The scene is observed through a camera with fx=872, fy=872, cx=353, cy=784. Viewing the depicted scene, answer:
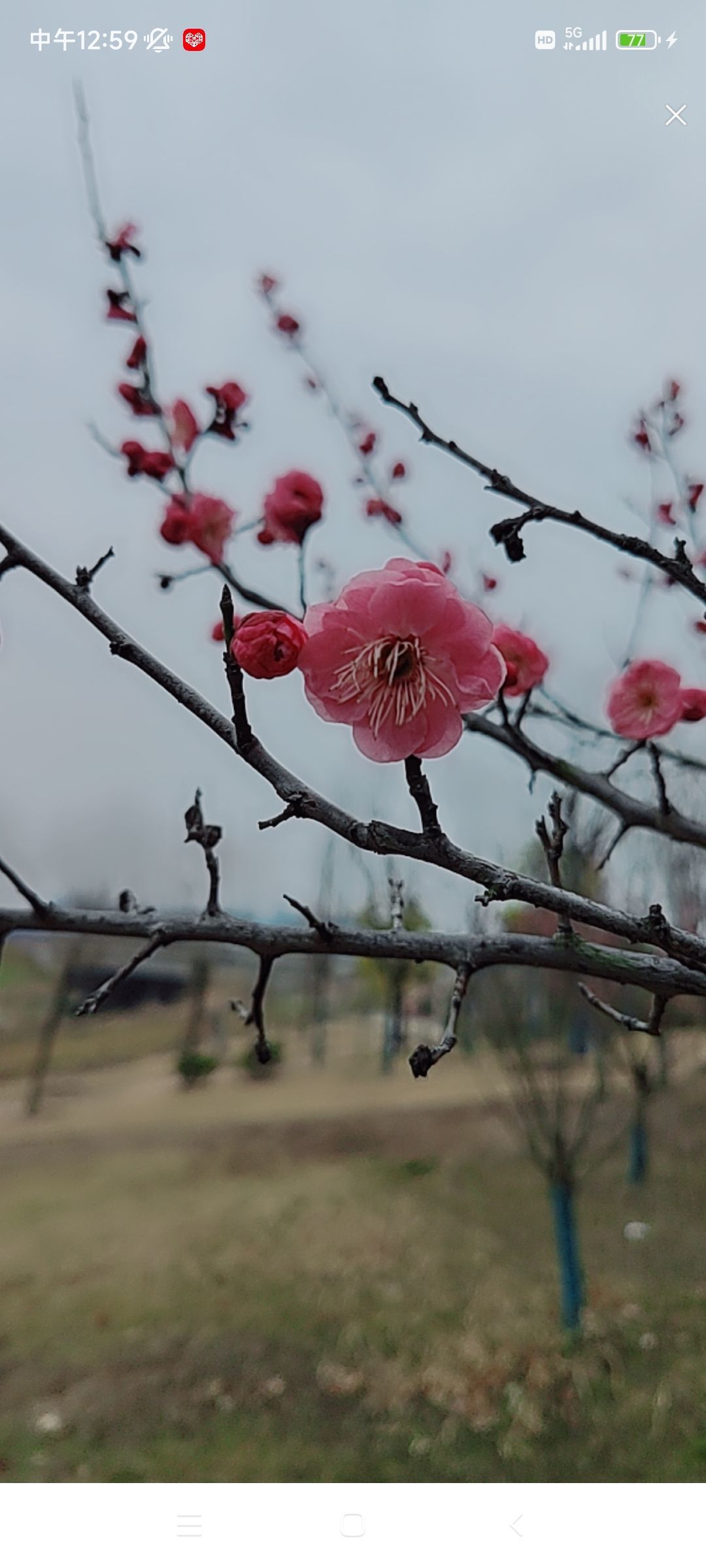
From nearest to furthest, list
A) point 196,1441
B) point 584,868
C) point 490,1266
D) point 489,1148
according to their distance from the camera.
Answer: point 196,1441
point 584,868
point 490,1266
point 489,1148

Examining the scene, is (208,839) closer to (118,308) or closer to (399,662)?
(399,662)

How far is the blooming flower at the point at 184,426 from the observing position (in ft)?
1.79

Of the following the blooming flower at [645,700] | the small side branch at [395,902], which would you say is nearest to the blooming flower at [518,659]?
the blooming flower at [645,700]

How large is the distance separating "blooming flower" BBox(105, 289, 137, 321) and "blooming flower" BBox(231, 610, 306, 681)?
0.46 m

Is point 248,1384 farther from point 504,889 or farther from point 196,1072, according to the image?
point 504,889

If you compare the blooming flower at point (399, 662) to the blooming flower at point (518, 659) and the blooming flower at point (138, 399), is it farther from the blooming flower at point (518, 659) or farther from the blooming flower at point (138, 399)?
the blooming flower at point (138, 399)

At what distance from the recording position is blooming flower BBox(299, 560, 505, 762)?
20cm

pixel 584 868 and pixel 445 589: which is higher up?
pixel 584 868

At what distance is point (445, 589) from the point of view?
0.20 m

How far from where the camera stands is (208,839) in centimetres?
29

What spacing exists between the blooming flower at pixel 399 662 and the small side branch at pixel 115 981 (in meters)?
0.09

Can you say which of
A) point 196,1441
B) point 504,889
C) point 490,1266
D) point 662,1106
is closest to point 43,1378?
point 196,1441

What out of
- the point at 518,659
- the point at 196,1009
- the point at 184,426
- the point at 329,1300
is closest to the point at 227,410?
the point at 184,426

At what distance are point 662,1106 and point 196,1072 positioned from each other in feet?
2.92
